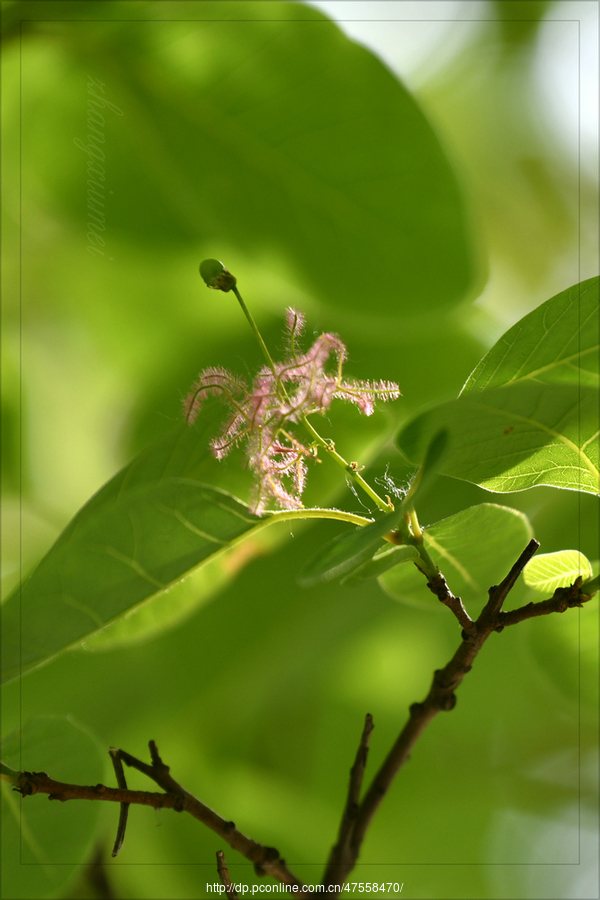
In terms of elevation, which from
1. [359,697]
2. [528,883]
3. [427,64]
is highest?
[427,64]

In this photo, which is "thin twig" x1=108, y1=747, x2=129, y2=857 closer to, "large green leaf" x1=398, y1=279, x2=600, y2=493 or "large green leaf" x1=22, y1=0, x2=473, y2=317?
"large green leaf" x1=398, y1=279, x2=600, y2=493

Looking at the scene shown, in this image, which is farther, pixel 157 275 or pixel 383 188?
pixel 157 275

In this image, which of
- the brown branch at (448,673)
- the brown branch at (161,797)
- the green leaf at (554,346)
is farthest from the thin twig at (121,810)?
the green leaf at (554,346)

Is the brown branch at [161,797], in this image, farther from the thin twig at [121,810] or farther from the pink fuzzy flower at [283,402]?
the pink fuzzy flower at [283,402]

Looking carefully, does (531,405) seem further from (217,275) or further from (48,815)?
(48,815)

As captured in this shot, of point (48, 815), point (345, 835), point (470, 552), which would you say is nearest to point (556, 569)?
→ point (470, 552)

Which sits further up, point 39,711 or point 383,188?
point 383,188

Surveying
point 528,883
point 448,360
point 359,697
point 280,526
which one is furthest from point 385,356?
point 528,883

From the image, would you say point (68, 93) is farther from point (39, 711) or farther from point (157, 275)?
point (39, 711)
